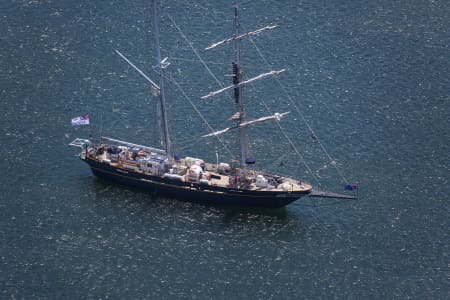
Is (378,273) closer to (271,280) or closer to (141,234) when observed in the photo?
(271,280)

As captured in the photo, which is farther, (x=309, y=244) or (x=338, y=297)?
(x=309, y=244)

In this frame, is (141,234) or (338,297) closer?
(338,297)

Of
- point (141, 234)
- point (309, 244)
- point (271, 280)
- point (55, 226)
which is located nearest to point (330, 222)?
point (309, 244)

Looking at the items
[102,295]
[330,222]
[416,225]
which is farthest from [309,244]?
[102,295]

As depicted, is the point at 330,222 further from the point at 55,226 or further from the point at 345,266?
the point at 55,226

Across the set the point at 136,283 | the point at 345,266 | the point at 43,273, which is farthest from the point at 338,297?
the point at 43,273

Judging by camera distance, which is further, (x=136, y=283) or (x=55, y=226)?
(x=55, y=226)

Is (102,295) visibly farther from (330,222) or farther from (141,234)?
(330,222)
